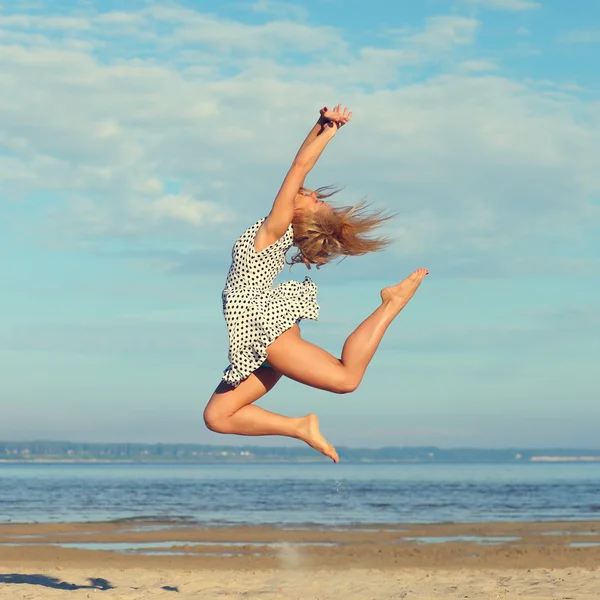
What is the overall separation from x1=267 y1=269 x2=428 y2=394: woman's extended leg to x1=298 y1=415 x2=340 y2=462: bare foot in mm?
496

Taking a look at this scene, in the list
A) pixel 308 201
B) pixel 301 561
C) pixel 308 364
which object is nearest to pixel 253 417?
pixel 308 364

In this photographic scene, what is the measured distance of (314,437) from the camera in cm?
561

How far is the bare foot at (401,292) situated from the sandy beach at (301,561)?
370cm

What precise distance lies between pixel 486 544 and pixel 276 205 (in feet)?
35.3

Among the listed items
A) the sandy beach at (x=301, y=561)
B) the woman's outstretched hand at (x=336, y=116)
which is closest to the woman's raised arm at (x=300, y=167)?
the woman's outstretched hand at (x=336, y=116)

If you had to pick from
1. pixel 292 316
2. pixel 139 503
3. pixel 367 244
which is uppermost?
pixel 367 244

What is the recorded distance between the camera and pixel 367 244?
5617 mm

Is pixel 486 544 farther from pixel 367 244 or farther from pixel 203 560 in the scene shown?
pixel 367 244

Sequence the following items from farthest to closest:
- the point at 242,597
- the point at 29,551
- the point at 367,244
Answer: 1. the point at 29,551
2. the point at 242,597
3. the point at 367,244

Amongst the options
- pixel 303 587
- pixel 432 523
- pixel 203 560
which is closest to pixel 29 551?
pixel 203 560

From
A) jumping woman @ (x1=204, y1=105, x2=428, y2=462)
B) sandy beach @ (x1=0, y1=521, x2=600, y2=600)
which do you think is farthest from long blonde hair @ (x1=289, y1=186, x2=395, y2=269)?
sandy beach @ (x1=0, y1=521, x2=600, y2=600)

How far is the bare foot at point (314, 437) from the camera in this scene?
18.4 feet

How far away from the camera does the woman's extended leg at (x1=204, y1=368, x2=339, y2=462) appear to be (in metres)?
5.53

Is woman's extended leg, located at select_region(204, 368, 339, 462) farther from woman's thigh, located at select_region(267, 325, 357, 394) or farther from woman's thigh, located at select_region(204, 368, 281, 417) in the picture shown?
woman's thigh, located at select_region(267, 325, 357, 394)
